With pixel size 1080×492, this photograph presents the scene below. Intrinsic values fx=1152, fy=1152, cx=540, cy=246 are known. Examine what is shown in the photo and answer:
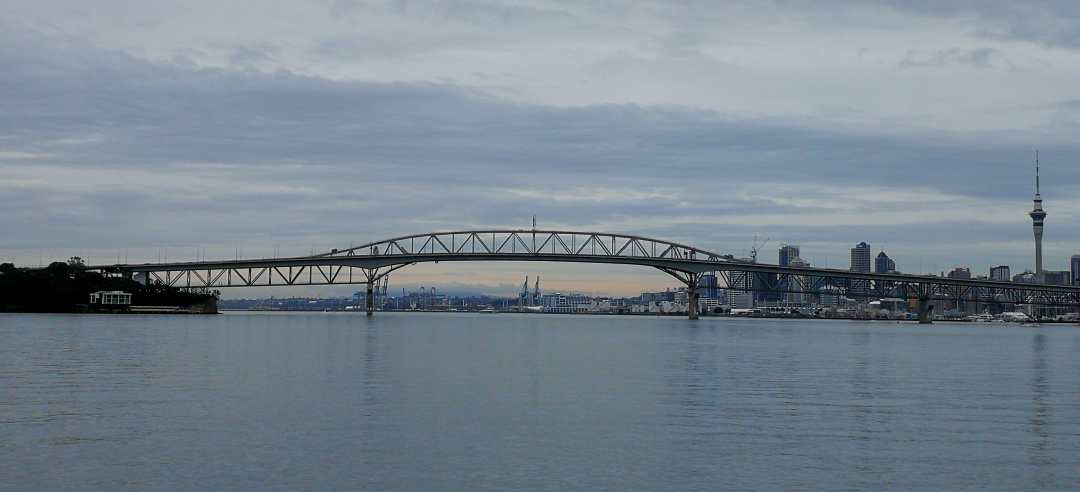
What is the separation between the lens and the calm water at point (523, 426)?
21.2 meters

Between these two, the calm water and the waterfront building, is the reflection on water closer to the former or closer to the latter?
the calm water

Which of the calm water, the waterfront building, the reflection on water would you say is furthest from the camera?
the waterfront building

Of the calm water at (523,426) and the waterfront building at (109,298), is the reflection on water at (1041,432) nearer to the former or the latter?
the calm water at (523,426)

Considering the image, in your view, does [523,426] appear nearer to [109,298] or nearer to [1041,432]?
[1041,432]

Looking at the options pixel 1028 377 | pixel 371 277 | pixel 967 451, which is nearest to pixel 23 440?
pixel 967 451

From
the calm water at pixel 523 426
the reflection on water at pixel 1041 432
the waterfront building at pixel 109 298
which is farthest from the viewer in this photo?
the waterfront building at pixel 109 298

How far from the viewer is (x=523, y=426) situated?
27828mm

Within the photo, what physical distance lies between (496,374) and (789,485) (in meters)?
24.9

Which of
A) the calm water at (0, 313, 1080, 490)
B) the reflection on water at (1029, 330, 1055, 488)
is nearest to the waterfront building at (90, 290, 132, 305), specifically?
the calm water at (0, 313, 1080, 490)

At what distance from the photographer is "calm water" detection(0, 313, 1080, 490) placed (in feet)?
69.5

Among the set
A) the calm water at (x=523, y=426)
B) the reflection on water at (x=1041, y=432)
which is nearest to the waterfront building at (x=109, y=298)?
the calm water at (x=523, y=426)

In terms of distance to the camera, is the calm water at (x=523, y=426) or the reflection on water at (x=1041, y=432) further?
the reflection on water at (x=1041, y=432)

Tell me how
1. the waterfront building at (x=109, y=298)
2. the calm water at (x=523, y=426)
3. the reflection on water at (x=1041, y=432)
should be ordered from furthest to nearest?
the waterfront building at (x=109, y=298) < the reflection on water at (x=1041, y=432) < the calm water at (x=523, y=426)

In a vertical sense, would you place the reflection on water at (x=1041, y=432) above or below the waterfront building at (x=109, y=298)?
below
